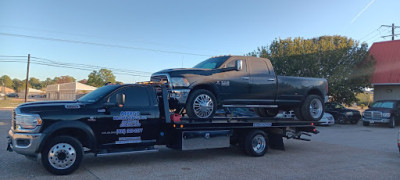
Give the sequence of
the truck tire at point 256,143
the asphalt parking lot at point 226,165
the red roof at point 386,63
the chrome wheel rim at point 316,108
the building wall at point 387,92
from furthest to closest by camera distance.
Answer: the building wall at point 387,92 < the red roof at point 386,63 < the chrome wheel rim at point 316,108 < the truck tire at point 256,143 < the asphalt parking lot at point 226,165

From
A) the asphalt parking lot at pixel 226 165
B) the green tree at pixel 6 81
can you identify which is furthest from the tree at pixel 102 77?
the green tree at pixel 6 81

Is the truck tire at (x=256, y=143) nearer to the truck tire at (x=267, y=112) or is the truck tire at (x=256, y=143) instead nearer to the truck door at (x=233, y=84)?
the truck door at (x=233, y=84)

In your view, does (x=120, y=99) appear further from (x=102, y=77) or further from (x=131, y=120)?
(x=102, y=77)

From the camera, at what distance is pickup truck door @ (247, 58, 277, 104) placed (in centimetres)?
935

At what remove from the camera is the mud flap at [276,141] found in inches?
406

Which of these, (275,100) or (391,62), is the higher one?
(391,62)

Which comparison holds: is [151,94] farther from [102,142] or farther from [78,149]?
[78,149]

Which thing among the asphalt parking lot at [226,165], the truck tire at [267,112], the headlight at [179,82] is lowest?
the asphalt parking lot at [226,165]

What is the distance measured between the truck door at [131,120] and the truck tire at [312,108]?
4.97m

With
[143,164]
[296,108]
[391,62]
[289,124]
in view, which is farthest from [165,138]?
[391,62]

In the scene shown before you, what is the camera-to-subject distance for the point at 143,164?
7922mm

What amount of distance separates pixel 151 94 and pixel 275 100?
3.89 metres

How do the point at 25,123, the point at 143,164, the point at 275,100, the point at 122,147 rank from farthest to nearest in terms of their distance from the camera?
the point at 275,100
the point at 143,164
the point at 122,147
the point at 25,123

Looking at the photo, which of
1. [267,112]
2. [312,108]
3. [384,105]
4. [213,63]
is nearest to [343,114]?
[384,105]
